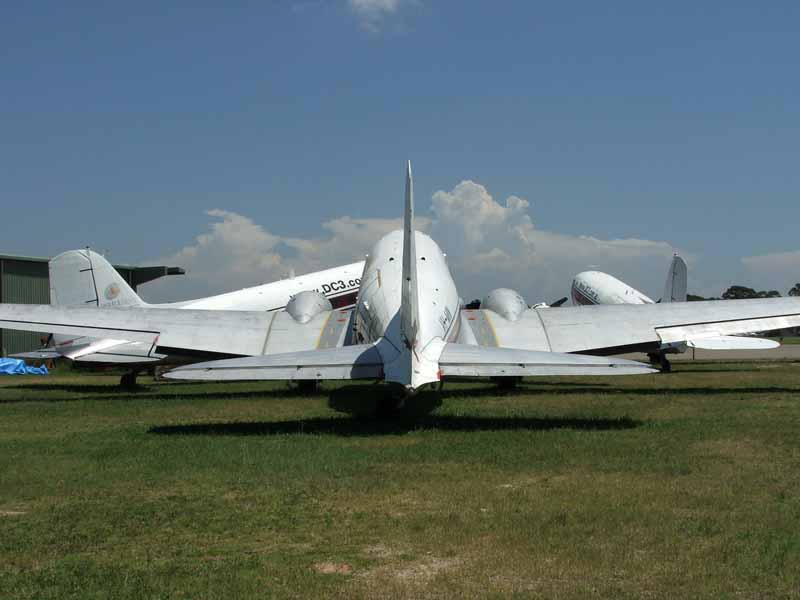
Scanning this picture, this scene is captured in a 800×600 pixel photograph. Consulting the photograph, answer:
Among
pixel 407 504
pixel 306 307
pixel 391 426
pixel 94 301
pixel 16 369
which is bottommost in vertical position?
pixel 407 504

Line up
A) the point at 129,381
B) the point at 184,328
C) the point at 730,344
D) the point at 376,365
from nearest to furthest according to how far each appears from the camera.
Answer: the point at 376,365
the point at 184,328
the point at 129,381
the point at 730,344

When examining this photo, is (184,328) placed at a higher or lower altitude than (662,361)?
higher

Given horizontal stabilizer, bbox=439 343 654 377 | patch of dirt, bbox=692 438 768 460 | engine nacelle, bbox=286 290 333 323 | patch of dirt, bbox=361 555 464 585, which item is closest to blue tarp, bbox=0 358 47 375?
engine nacelle, bbox=286 290 333 323

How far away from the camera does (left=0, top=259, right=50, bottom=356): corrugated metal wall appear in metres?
49.4

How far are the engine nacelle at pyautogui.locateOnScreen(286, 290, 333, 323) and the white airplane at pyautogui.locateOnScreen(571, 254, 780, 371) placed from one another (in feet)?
41.3

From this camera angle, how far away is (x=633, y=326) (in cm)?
1884

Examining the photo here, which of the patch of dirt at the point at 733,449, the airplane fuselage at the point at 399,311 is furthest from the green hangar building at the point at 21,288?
the patch of dirt at the point at 733,449

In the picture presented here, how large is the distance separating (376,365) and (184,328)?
289 inches

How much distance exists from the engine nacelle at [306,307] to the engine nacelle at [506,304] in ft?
14.5

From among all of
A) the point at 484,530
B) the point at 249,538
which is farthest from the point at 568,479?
the point at 249,538

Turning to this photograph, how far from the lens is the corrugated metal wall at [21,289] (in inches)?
1946

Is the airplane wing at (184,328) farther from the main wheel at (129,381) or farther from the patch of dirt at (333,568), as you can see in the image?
the patch of dirt at (333,568)

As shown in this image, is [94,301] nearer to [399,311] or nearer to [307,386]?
[307,386]

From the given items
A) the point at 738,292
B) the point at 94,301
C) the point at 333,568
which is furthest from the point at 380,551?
the point at 738,292
